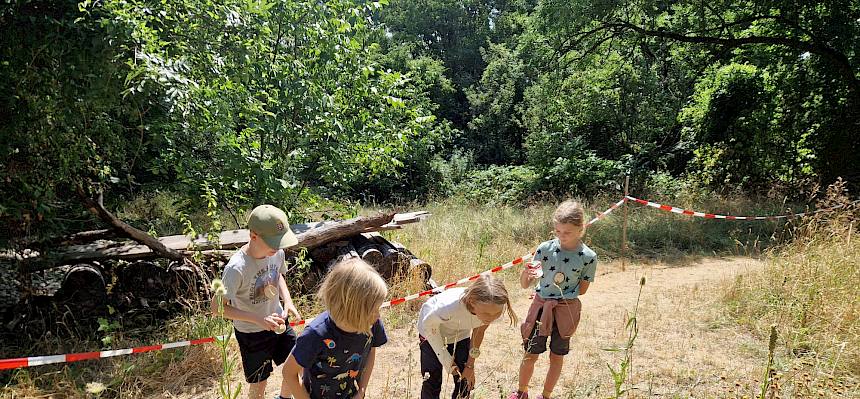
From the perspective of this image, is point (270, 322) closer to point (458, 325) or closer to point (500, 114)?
point (458, 325)

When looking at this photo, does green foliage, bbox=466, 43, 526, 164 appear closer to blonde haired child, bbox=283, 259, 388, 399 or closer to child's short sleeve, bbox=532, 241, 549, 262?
child's short sleeve, bbox=532, 241, 549, 262

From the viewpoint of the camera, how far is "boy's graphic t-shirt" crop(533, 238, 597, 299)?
354 centimetres

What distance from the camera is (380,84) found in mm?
7633

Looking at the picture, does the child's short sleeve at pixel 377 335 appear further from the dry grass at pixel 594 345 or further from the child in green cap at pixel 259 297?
the child in green cap at pixel 259 297

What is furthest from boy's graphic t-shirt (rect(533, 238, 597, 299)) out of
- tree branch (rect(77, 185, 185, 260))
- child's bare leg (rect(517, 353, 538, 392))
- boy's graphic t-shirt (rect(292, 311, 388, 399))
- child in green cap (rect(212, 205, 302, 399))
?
tree branch (rect(77, 185, 185, 260))

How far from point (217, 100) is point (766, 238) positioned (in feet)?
30.3

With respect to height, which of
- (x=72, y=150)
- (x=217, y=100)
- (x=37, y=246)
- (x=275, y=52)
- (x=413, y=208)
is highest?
(x=275, y=52)

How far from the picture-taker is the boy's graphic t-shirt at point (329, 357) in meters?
2.39

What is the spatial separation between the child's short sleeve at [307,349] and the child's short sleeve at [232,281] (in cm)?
81

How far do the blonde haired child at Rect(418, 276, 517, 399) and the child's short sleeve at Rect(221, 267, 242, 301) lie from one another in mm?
1071

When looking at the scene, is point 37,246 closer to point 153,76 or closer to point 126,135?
point 126,135

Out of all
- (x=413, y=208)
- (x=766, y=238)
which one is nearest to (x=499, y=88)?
(x=413, y=208)

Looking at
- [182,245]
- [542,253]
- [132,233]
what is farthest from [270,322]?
[182,245]

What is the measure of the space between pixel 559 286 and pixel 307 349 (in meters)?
1.84
